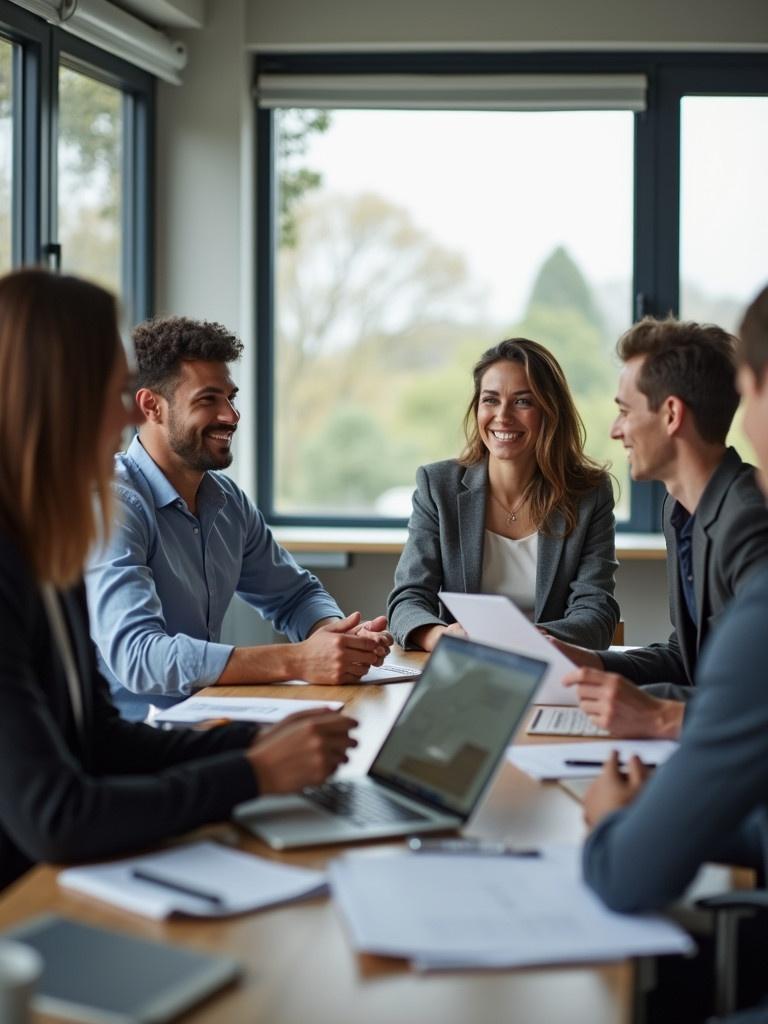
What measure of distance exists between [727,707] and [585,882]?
0.76 feet

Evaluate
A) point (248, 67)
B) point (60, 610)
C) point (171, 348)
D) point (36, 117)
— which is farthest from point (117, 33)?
point (60, 610)

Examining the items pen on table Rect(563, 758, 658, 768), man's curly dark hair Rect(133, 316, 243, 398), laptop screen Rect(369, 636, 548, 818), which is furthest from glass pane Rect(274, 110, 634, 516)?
laptop screen Rect(369, 636, 548, 818)

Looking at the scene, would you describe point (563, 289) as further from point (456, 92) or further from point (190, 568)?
point (190, 568)

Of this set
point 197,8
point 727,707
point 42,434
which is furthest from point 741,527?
point 197,8

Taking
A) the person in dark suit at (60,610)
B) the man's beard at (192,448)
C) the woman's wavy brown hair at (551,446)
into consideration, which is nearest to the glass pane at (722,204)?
the woman's wavy brown hair at (551,446)

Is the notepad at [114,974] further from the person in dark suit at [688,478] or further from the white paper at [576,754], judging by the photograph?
the person in dark suit at [688,478]

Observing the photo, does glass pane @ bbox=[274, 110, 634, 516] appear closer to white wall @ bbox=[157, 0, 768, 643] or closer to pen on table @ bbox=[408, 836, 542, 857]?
white wall @ bbox=[157, 0, 768, 643]

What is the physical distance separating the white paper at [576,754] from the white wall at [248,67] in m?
2.67

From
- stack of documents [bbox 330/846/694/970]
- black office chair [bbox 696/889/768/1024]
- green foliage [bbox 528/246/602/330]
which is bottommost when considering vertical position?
black office chair [bbox 696/889/768/1024]

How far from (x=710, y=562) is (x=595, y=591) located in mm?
748

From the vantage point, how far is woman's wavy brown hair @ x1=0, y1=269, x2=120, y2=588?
1336mm

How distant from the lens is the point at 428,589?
9.68 ft

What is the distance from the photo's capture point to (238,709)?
2020mm

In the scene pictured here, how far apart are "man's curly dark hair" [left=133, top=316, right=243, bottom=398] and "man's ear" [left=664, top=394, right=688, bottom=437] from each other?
99 cm
